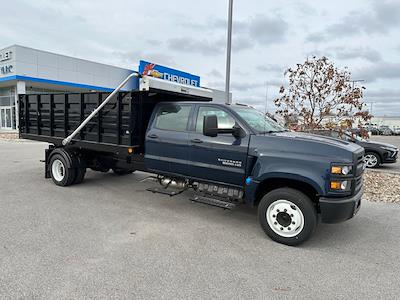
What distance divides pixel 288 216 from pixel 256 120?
5.71ft

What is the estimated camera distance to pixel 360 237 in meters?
4.34

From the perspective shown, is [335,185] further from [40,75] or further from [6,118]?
[6,118]

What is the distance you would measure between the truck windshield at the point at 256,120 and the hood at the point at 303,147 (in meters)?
0.35

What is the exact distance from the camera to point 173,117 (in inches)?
207

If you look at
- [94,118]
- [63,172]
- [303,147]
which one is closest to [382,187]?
[303,147]

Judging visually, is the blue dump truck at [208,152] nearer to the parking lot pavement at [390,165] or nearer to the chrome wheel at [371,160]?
the chrome wheel at [371,160]

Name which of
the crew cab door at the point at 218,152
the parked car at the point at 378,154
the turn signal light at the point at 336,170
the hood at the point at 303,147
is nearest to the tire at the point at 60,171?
the crew cab door at the point at 218,152

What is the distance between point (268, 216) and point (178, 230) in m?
1.39

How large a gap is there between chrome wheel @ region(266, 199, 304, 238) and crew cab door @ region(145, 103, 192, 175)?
1670 mm

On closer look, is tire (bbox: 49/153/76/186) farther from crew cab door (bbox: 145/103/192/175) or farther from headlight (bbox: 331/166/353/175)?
headlight (bbox: 331/166/353/175)

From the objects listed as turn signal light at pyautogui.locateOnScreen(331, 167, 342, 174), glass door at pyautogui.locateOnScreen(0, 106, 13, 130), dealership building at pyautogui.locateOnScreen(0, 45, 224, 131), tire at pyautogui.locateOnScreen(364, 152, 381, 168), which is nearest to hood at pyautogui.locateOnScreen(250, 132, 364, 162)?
turn signal light at pyautogui.locateOnScreen(331, 167, 342, 174)

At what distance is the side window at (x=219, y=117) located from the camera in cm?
465

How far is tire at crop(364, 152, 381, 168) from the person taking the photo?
34.2ft

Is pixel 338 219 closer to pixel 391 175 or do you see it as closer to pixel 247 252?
pixel 247 252
